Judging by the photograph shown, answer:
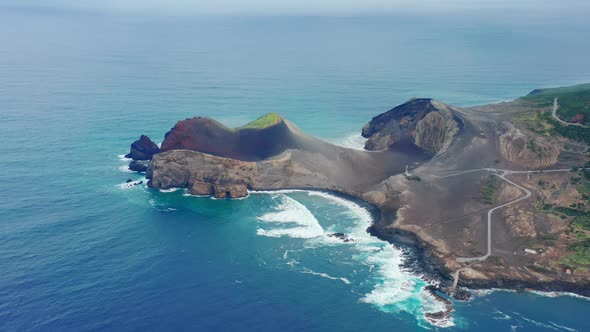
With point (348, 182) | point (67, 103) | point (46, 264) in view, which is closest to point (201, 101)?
point (67, 103)

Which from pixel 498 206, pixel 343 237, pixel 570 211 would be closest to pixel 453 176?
pixel 498 206

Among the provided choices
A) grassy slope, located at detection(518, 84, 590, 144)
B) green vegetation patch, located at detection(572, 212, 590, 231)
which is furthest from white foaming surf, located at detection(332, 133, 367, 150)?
green vegetation patch, located at detection(572, 212, 590, 231)

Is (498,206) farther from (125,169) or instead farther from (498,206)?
(125,169)

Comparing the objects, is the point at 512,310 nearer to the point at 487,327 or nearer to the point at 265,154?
the point at 487,327

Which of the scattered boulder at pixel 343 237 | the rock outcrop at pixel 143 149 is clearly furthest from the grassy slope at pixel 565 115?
the rock outcrop at pixel 143 149

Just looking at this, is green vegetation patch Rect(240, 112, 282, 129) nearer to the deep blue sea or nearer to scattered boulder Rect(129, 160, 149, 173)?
the deep blue sea

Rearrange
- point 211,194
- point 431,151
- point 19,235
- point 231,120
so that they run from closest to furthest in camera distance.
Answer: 1. point 19,235
2. point 211,194
3. point 431,151
4. point 231,120
